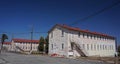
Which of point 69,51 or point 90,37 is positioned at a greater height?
point 90,37

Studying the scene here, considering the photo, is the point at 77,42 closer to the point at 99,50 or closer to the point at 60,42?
the point at 60,42

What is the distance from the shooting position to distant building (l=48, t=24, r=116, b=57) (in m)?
42.1

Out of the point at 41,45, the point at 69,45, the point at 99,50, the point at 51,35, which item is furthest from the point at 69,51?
the point at 41,45

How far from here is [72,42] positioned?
138 feet

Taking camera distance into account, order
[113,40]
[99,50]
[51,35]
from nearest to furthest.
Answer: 1. [51,35]
2. [99,50]
3. [113,40]

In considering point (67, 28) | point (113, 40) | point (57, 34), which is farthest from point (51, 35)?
point (113, 40)

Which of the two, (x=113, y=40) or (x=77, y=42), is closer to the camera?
(x=77, y=42)

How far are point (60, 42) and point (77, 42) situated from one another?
4.55m

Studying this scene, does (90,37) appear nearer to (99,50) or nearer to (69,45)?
(99,50)

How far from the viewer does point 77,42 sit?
43.8 meters

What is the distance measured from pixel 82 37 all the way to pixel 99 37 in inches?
432

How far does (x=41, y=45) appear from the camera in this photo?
6862 centimetres

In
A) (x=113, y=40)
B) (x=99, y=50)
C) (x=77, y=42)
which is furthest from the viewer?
(x=113, y=40)

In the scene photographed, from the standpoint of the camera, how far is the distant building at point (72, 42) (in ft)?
138
